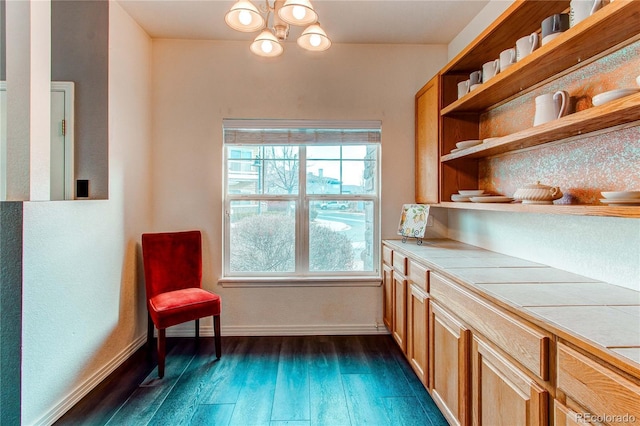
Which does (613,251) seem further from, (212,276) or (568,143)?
(212,276)

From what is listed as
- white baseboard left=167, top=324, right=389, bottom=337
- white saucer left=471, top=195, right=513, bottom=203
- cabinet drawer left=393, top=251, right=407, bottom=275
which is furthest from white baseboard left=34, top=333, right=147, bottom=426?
white saucer left=471, top=195, right=513, bottom=203

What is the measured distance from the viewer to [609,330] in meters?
0.87

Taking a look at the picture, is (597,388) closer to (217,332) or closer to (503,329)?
(503,329)

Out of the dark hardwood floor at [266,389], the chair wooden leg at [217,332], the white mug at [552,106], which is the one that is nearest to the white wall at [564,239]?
the white mug at [552,106]

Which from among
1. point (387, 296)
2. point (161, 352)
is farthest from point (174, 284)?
point (387, 296)

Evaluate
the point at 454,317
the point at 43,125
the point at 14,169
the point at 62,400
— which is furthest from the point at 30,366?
the point at 454,317

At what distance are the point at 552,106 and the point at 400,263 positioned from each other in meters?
1.37

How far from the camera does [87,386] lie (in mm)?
2004

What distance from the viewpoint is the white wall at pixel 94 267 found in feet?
5.38

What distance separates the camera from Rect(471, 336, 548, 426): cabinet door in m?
1.01

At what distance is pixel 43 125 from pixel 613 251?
2.89m

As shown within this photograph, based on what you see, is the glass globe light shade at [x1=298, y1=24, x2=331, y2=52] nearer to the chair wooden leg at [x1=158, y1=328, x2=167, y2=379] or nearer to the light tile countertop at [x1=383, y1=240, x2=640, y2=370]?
the light tile countertop at [x1=383, y1=240, x2=640, y2=370]

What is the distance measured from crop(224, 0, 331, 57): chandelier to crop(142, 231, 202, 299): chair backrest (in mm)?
1676

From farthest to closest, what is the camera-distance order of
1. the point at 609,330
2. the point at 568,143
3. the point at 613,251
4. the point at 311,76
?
the point at 311,76, the point at 568,143, the point at 613,251, the point at 609,330
